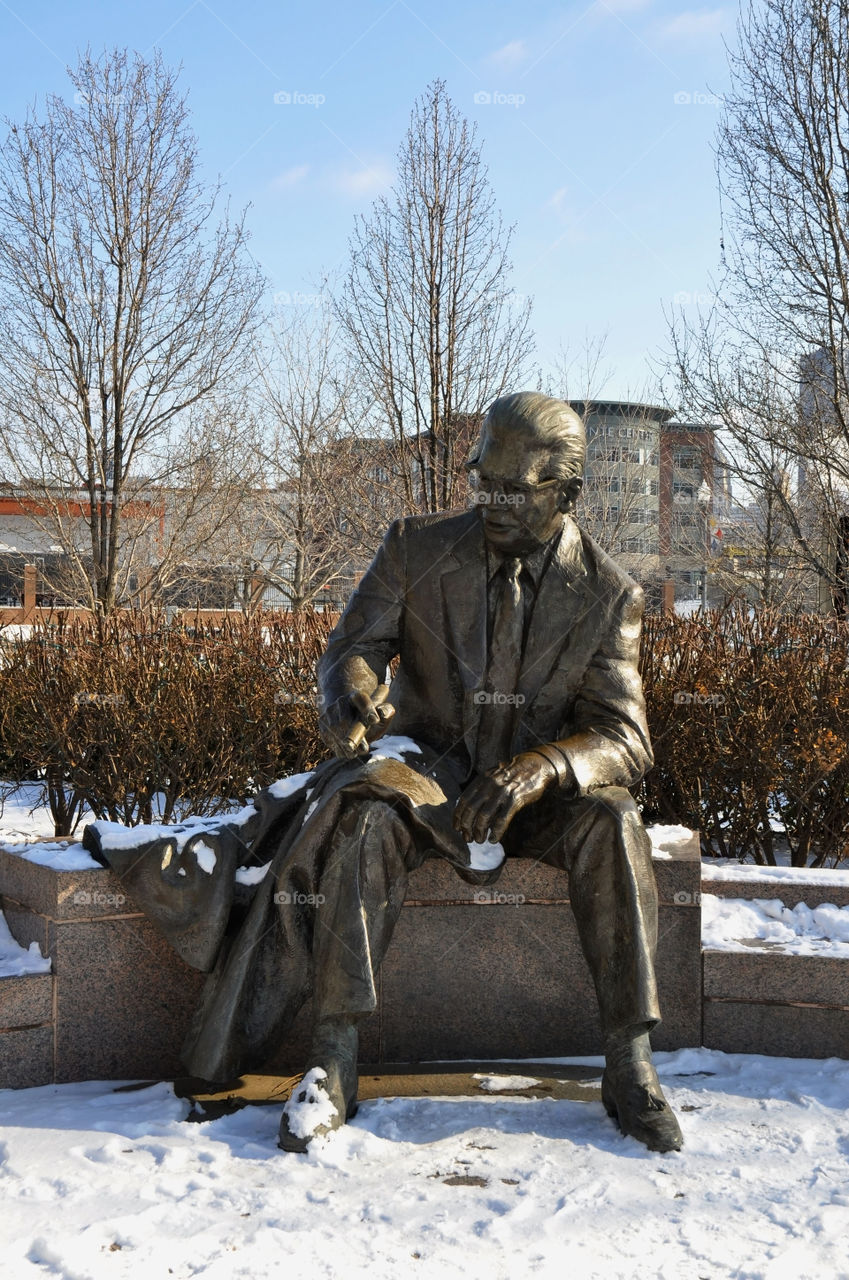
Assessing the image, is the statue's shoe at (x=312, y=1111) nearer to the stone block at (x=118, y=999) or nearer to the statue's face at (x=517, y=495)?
the stone block at (x=118, y=999)

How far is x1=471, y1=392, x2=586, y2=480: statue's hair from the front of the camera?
365 cm

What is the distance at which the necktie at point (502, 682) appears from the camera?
3855 mm

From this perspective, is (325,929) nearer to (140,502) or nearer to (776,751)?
(776,751)

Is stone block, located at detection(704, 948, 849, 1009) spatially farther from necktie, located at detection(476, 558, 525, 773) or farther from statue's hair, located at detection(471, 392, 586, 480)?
statue's hair, located at detection(471, 392, 586, 480)

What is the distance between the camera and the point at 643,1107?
314 cm

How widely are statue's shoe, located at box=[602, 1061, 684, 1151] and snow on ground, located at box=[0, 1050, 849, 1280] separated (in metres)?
0.04

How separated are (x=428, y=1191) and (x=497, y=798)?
0.98 meters

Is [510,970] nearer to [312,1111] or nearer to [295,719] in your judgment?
[312,1111]

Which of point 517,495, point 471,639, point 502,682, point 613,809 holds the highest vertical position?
point 517,495

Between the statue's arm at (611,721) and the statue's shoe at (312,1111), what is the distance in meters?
1.03

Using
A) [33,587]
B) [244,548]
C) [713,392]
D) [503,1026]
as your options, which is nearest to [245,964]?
[503,1026]

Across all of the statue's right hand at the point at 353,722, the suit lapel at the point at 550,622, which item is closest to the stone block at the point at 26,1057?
the statue's right hand at the point at 353,722


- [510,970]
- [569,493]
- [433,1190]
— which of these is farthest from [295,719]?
[433,1190]

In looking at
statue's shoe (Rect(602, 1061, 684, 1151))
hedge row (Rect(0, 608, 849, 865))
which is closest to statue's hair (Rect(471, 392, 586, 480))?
statue's shoe (Rect(602, 1061, 684, 1151))
